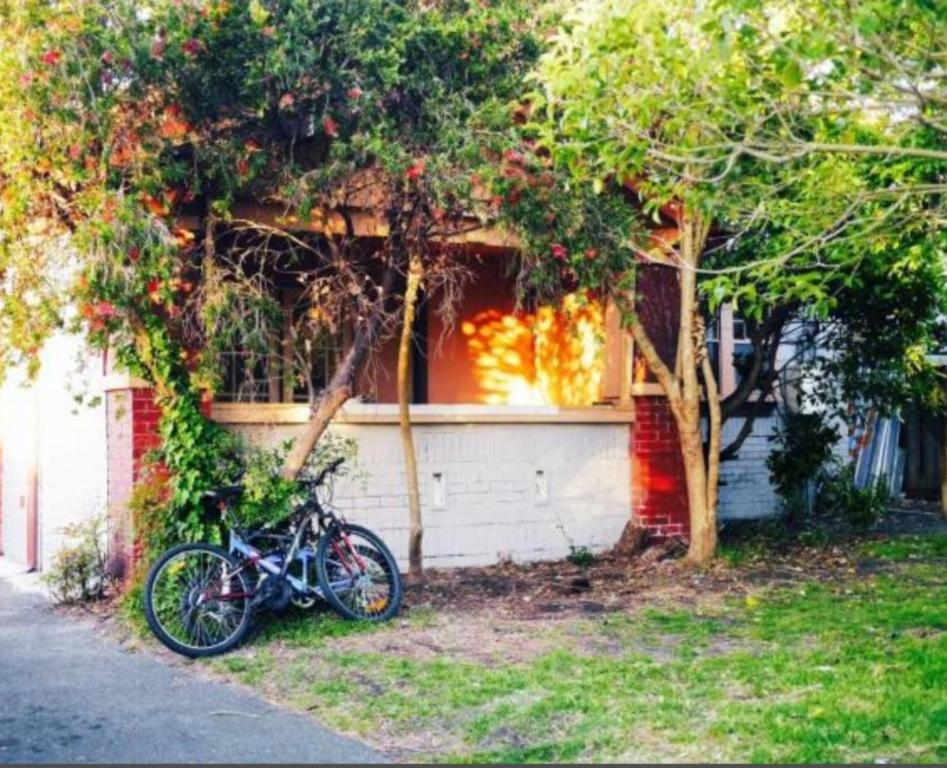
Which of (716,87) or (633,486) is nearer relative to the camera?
(716,87)

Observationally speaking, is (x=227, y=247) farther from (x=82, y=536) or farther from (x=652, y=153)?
(x=652, y=153)

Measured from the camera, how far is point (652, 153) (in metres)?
7.05

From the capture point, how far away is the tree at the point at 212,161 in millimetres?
8180

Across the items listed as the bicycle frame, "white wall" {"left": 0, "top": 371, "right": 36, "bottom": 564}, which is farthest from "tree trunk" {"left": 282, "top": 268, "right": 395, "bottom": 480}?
"white wall" {"left": 0, "top": 371, "right": 36, "bottom": 564}

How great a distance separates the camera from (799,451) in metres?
13.3

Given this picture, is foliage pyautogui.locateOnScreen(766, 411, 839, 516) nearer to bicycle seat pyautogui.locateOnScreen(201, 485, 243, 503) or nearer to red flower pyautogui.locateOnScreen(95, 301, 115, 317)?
bicycle seat pyautogui.locateOnScreen(201, 485, 243, 503)

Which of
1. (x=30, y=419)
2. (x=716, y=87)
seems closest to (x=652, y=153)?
(x=716, y=87)

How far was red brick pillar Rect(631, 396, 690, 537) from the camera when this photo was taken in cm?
1254

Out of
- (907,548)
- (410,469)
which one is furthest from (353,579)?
(907,548)

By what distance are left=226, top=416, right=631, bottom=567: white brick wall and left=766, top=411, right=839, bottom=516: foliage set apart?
1913 mm

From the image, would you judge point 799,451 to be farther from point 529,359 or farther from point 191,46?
point 191,46

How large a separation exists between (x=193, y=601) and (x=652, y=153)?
4185 mm

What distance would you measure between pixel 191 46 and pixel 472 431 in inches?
189

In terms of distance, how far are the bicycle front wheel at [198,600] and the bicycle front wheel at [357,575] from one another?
2.09 feet
